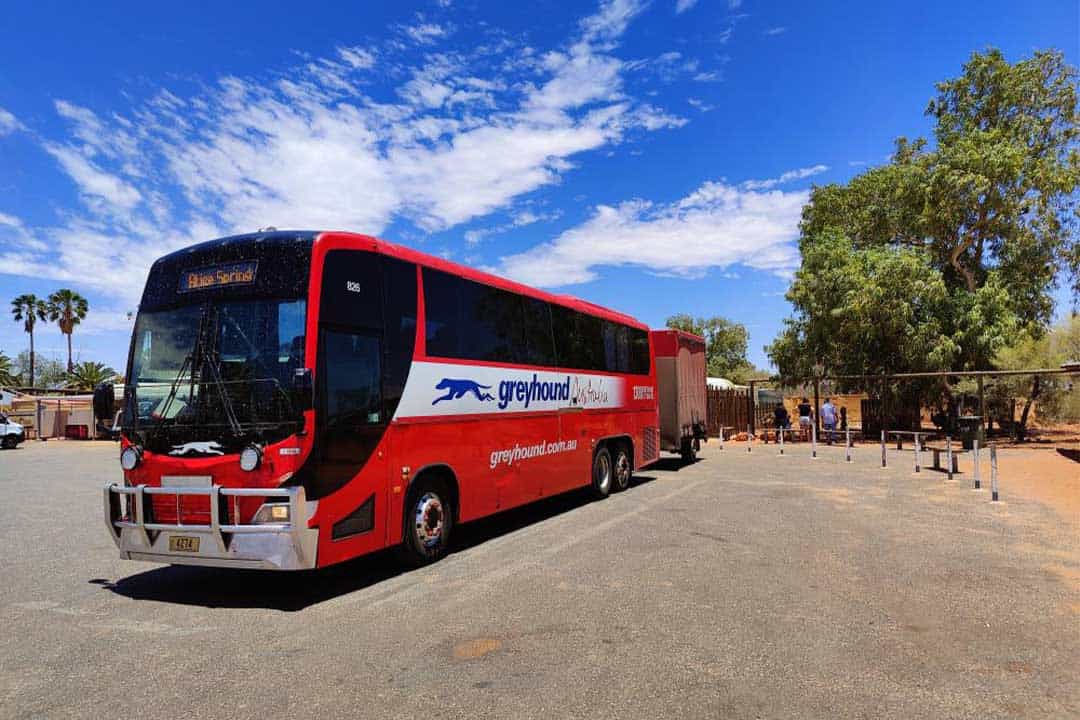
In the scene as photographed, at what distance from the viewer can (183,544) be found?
21.0 feet

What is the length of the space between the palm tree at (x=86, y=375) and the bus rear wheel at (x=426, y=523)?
226ft

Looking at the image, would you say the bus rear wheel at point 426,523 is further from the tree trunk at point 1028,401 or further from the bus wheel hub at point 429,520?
the tree trunk at point 1028,401

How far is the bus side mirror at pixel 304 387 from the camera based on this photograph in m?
5.97

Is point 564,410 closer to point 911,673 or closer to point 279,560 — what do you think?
point 279,560

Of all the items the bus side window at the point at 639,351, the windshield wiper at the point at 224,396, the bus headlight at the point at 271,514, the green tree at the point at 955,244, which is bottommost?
the bus headlight at the point at 271,514

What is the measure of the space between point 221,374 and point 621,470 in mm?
8944

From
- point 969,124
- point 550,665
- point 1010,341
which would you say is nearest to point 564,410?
point 550,665

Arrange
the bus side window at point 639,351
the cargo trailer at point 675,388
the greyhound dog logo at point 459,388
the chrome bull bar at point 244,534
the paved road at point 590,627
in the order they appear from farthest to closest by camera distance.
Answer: the cargo trailer at point 675,388 < the bus side window at point 639,351 < the greyhound dog logo at point 459,388 < the chrome bull bar at point 244,534 < the paved road at point 590,627

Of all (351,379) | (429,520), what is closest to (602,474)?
(429,520)

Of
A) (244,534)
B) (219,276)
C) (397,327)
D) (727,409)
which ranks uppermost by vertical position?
(219,276)

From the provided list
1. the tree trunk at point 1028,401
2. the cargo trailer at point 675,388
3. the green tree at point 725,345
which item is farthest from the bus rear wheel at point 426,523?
the green tree at point 725,345

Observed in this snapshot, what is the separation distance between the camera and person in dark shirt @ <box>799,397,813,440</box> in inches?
1064

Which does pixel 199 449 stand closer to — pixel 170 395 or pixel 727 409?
pixel 170 395

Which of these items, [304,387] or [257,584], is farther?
[257,584]
